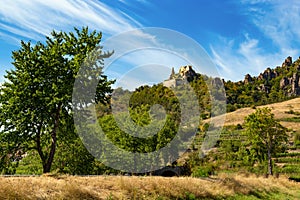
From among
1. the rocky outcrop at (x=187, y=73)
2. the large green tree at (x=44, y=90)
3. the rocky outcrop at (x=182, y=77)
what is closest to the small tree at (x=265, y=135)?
Answer: the rocky outcrop at (x=187, y=73)

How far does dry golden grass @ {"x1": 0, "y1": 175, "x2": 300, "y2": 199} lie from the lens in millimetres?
10742

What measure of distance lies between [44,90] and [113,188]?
9714 mm

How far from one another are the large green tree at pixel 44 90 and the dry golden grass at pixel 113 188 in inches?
293

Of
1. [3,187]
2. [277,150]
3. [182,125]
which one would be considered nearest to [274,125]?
[277,150]

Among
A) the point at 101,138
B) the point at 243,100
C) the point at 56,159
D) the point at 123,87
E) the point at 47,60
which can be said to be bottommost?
the point at 56,159

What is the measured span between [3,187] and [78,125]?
13.3m

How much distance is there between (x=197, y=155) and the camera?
61125mm

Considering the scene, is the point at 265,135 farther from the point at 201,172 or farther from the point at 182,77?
the point at 182,77

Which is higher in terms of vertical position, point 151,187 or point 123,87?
point 123,87

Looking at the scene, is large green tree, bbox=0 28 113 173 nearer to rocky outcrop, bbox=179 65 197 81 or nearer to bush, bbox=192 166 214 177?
rocky outcrop, bbox=179 65 197 81

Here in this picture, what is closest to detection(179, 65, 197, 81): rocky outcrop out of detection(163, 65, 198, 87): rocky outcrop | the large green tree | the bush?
detection(163, 65, 198, 87): rocky outcrop

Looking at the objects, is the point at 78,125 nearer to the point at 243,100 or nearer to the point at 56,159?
the point at 56,159

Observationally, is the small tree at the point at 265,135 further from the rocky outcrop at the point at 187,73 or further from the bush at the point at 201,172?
the rocky outcrop at the point at 187,73

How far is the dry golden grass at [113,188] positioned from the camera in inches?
423
